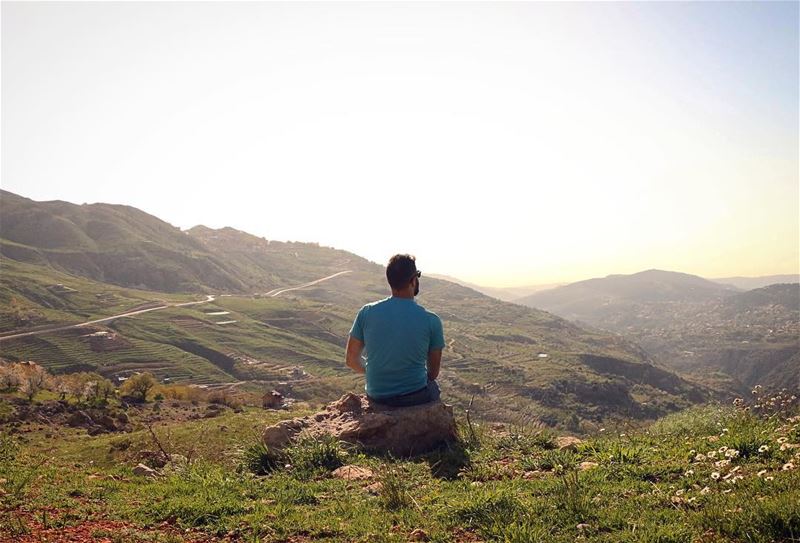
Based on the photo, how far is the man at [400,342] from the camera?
9273 mm

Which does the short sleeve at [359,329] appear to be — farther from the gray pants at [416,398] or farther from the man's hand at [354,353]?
the gray pants at [416,398]

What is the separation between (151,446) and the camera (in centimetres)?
1616

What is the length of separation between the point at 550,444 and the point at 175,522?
6.42 m

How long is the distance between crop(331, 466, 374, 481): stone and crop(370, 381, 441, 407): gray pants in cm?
163

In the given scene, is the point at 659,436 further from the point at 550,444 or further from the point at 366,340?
the point at 366,340

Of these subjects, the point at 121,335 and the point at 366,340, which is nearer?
the point at 366,340

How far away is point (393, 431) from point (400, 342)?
1733 millimetres

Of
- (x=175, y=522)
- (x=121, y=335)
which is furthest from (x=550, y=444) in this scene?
(x=121, y=335)

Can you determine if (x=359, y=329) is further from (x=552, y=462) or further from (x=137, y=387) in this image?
(x=137, y=387)

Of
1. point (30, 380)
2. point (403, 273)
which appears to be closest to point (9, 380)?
point (30, 380)

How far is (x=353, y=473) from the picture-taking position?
8.22 meters

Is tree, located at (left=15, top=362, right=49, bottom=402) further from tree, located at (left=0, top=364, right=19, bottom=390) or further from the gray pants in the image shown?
the gray pants

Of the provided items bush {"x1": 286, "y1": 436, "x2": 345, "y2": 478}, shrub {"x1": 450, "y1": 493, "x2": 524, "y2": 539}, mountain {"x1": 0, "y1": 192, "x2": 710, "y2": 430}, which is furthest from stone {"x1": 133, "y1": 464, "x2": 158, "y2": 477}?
mountain {"x1": 0, "y1": 192, "x2": 710, "y2": 430}

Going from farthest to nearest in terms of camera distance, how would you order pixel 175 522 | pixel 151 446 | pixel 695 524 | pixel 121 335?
1. pixel 121 335
2. pixel 151 446
3. pixel 175 522
4. pixel 695 524
